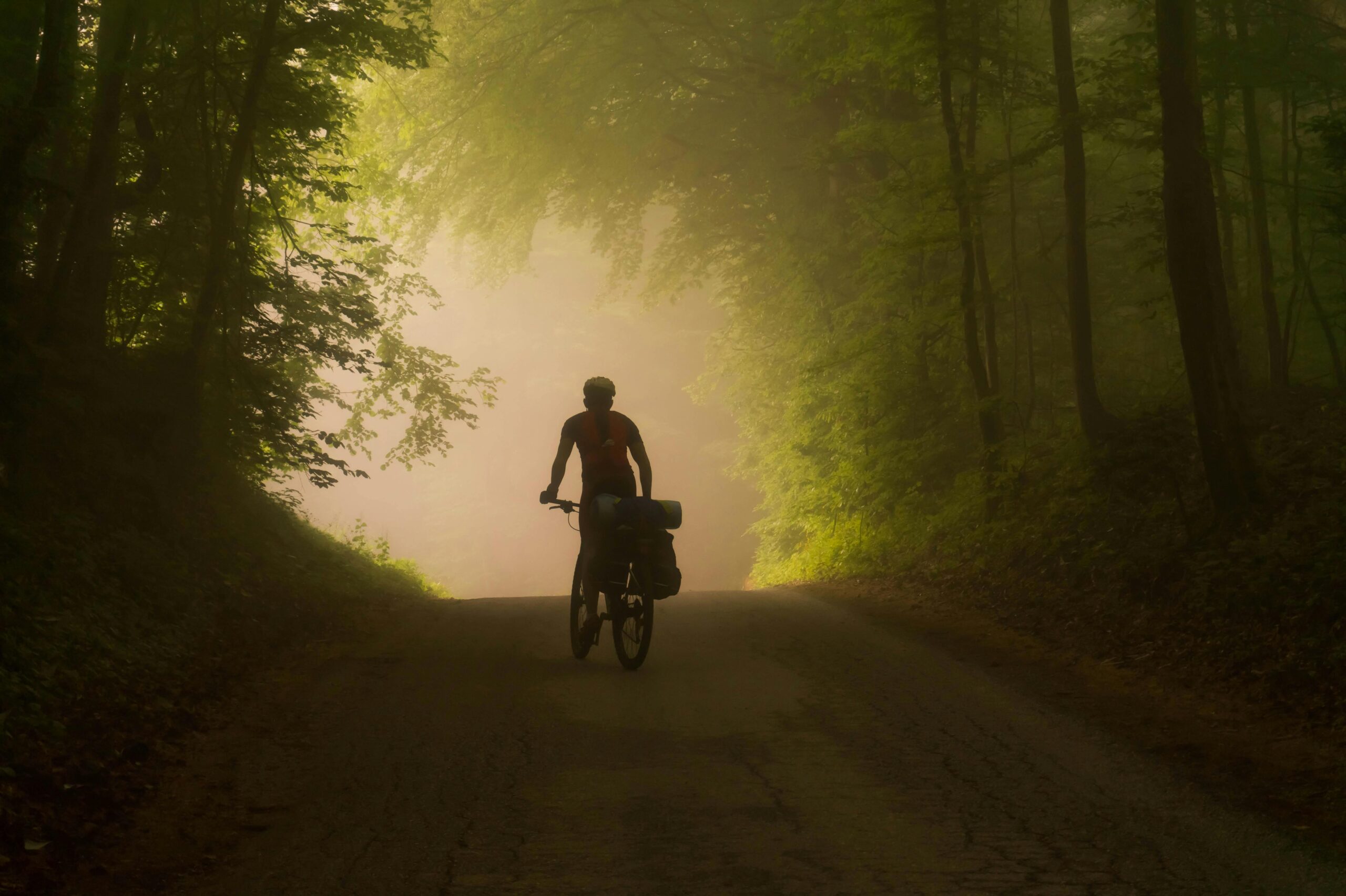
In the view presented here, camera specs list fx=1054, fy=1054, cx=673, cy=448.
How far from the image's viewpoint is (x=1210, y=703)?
22.3 feet

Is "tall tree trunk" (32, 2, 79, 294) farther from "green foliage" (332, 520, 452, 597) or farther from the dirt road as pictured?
"green foliage" (332, 520, 452, 597)

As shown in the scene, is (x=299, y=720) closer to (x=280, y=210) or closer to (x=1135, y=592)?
(x=1135, y=592)

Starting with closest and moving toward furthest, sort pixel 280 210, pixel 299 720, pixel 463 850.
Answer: pixel 463 850
pixel 299 720
pixel 280 210

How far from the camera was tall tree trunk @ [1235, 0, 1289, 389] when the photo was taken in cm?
1380

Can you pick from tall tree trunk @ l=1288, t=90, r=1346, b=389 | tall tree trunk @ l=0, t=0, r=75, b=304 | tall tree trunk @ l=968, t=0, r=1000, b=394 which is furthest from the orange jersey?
tall tree trunk @ l=1288, t=90, r=1346, b=389

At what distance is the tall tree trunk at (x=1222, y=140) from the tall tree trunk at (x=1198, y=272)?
2.77 metres

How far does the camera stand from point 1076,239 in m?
13.1

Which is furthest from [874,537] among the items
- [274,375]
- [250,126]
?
[250,126]

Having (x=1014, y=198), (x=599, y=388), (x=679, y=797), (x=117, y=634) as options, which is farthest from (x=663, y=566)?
(x=1014, y=198)

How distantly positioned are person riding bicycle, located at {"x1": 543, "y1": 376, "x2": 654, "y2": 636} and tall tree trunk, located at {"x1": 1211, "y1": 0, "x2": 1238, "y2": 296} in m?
8.18

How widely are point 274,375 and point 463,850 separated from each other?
932cm

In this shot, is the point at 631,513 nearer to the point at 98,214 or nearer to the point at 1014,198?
the point at 98,214

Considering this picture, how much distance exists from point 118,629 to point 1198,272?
9.48m

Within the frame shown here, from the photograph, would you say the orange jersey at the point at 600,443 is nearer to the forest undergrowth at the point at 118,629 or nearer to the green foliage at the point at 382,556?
the forest undergrowth at the point at 118,629
